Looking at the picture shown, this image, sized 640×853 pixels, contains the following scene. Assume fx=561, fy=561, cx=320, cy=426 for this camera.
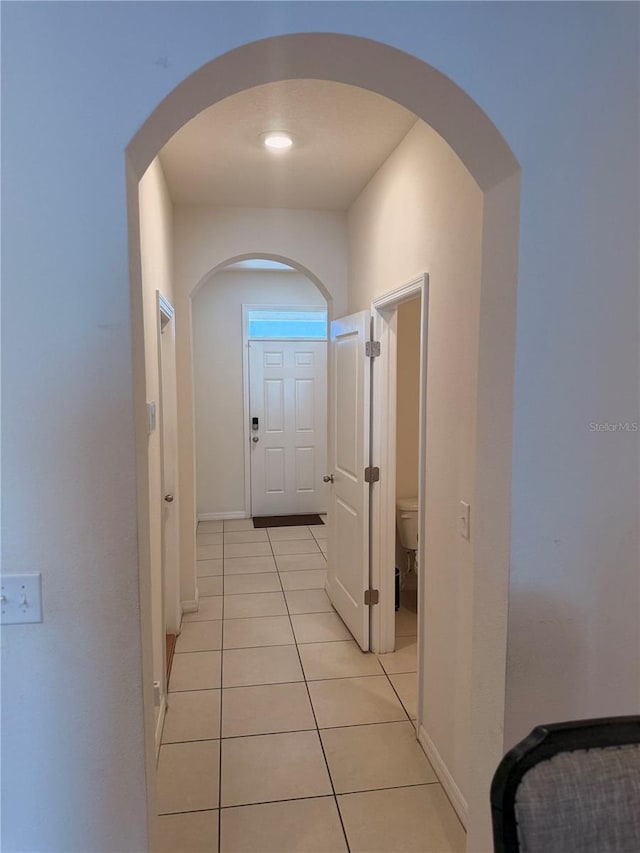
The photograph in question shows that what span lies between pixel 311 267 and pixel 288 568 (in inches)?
94.0

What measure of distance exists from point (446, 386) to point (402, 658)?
5.80ft

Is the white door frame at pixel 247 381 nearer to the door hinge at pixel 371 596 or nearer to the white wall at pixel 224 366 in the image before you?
the white wall at pixel 224 366

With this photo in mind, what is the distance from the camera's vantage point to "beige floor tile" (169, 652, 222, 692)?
9.36ft

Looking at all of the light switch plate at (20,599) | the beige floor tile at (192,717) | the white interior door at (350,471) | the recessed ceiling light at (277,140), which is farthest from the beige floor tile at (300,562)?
the light switch plate at (20,599)

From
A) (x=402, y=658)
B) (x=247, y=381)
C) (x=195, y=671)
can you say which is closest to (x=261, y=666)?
(x=195, y=671)

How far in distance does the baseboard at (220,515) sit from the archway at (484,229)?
15.6 ft

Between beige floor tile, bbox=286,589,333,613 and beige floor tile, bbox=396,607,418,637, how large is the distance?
47 cm

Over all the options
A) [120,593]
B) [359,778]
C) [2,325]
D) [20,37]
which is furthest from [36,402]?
[359,778]

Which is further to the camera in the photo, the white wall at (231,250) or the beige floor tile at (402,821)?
the white wall at (231,250)

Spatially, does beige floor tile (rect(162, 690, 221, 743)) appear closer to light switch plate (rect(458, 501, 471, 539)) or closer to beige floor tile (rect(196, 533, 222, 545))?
light switch plate (rect(458, 501, 471, 539))

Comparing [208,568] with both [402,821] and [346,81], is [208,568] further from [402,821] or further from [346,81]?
[346,81]

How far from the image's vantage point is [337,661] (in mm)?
3088

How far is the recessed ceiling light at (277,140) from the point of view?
2457mm

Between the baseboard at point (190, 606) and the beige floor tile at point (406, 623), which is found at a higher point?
the baseboard at point (190, 606)
